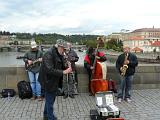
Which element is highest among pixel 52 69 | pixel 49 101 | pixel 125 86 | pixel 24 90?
pixel 52 69

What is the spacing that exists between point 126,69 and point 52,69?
333cm

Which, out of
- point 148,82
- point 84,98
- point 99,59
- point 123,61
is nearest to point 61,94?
point 84,98

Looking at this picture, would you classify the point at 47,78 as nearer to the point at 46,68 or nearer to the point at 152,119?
the point at 46,68

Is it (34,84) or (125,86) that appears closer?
(125,86)

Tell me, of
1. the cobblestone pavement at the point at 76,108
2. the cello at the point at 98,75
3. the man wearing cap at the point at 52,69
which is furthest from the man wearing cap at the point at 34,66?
the man wearing cap at the point at 52,69

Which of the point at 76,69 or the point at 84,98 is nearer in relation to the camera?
the point at 84,98

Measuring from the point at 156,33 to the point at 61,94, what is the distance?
15419 cm

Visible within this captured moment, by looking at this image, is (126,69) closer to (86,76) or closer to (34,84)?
(86,76)

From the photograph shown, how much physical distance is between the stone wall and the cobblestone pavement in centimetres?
68

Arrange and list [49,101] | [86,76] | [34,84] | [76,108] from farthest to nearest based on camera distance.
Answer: [86,76] < [34,84] < [76,108] < [49,101]

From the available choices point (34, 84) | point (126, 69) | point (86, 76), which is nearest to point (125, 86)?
point (126, 69)

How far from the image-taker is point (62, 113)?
7254 mm

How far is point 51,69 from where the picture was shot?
5.79 m

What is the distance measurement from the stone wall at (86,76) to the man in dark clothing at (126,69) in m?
1.59
